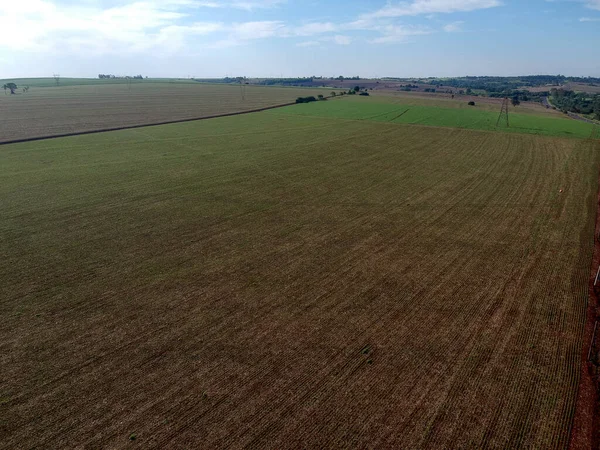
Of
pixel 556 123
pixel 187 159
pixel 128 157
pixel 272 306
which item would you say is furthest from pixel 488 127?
pixel 272 306

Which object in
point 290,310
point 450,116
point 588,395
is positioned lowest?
point 588,395

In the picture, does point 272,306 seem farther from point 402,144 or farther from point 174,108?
point 174,108

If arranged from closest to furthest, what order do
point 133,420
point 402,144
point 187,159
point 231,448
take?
1. point 231,448
2. point 133,420
3. point 187,159
4. point 402,144

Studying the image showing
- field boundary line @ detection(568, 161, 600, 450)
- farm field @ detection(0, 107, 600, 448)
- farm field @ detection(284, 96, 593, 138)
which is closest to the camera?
field boundary line @ detection(568, 161, 600, 450)

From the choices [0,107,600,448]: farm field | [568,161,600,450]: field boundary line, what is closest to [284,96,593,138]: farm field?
[0,107,600,448]: farm field

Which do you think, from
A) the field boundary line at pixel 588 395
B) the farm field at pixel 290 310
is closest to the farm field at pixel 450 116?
the farm field at pixel 290 310

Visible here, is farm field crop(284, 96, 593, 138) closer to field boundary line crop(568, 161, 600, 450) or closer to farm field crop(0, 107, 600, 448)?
farm field crop(0, 107, 600, 448)

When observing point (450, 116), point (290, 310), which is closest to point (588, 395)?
point (290, 310)

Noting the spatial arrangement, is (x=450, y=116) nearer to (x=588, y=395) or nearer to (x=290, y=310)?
(x=290, y=310)

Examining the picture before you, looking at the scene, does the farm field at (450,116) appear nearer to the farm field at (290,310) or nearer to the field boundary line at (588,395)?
the farm field at (290,310)
